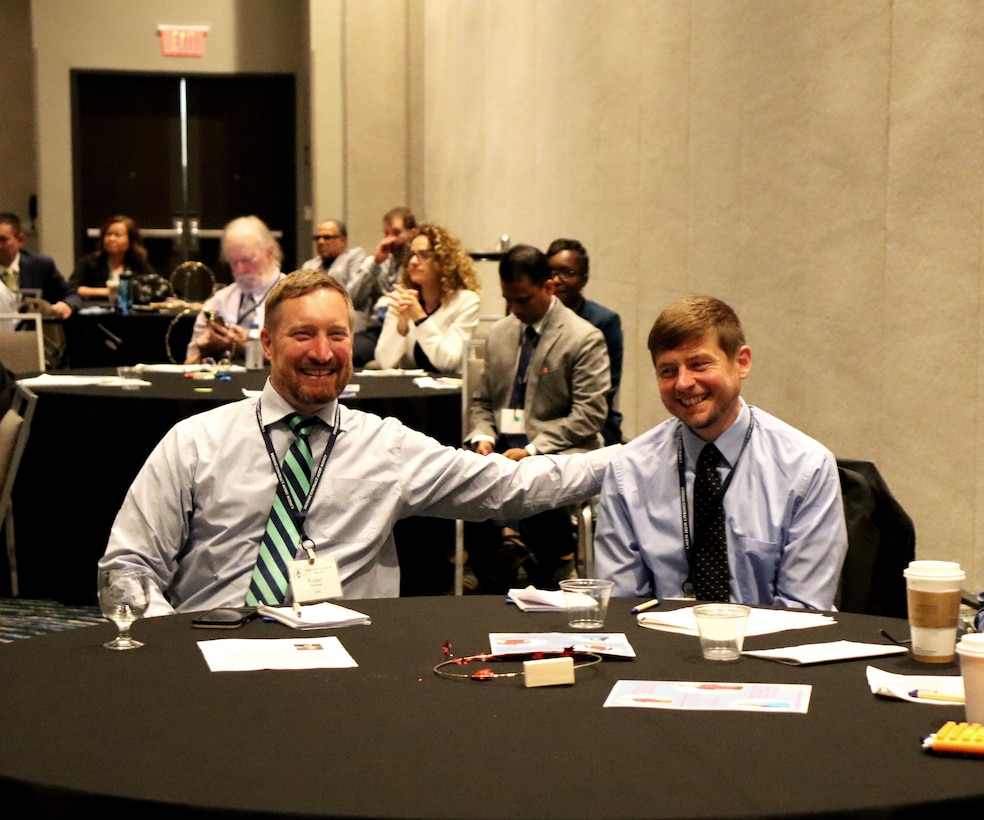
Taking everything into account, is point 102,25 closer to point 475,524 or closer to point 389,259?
point 389,259

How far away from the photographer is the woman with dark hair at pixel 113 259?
508 inches

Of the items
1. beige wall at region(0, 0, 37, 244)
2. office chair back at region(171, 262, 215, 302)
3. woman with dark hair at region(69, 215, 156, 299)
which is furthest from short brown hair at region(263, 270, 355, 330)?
beige wall at region(0, 0, 37, 244)

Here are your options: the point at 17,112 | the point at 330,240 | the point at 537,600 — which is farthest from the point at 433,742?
the point at 17,112

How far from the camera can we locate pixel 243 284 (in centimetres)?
792

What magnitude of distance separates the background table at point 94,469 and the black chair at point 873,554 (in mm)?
2821

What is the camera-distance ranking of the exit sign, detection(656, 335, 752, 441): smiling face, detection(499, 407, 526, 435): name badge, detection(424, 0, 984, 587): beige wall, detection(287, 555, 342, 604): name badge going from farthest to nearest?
1. the exit sign
2. detection(499, 407, 526, 435): name badge
3. detection(424, 0, 984, 587): beige wall
4. detection(656, 335, 752, 441): smiling face
5. detection(287, 555, 342, 604): name badge

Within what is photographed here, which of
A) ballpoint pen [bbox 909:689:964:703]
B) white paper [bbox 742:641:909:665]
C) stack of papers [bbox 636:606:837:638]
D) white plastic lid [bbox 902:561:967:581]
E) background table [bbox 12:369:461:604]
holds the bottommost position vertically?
background table [bbox 12:369:461:604]

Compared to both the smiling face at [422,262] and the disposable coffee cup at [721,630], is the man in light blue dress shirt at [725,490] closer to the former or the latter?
the disposable coffee cup at [721,630]

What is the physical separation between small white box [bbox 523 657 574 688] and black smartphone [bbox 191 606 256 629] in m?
0.61

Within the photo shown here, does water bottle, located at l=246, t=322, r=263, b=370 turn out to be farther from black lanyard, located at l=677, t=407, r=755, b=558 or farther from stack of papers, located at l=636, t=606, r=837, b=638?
stack of papers, located at l=636, t=606, r=837, b=638

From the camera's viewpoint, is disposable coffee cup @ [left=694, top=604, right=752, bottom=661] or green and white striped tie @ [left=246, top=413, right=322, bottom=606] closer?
disposable coffee cup @ [left=694, top=604, right=752, bottom=661]

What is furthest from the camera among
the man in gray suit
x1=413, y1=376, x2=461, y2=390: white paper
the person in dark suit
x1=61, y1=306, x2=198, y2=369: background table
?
the person in dark suit

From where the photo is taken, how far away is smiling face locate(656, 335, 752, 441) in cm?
295

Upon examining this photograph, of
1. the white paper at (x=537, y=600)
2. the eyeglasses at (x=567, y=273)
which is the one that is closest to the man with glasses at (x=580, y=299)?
the eyeglasses at (x=567, y=273)
